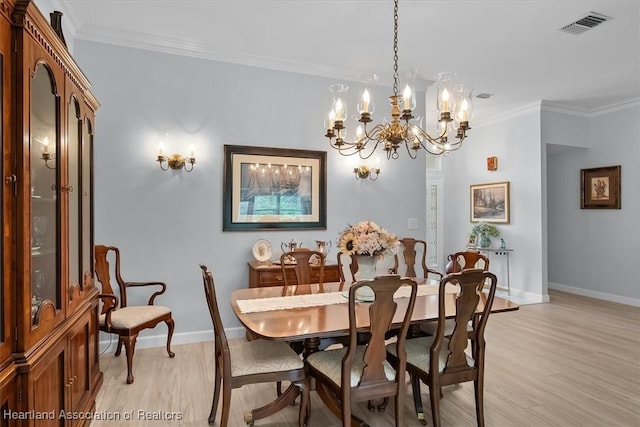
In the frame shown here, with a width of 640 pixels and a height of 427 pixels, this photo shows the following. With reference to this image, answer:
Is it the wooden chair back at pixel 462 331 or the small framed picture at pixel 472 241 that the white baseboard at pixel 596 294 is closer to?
the small framed picture at pixel 472 241

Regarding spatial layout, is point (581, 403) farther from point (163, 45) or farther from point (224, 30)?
point (163, 45)

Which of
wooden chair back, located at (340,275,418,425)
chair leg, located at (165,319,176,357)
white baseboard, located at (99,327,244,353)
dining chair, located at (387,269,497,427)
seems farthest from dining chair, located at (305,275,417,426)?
white baseboard, located at (99,327,244,353)

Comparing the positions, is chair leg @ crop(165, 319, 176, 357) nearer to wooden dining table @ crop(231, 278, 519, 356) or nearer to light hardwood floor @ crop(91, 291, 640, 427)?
light hardwood floor @ crop(91, 291, 640, 427)

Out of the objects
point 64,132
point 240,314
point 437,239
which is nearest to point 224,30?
point 64,132

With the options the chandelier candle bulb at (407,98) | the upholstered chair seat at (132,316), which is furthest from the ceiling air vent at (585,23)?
the upholstered chair seat at (132,316)

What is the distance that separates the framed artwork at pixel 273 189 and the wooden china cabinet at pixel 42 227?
5.78ft

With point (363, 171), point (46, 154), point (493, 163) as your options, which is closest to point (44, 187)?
point (46, 154)

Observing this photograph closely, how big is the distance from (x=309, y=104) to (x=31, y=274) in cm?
346

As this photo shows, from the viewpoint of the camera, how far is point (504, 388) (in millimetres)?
2988

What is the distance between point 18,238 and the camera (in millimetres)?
1465

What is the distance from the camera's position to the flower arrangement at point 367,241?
2543 millimetres

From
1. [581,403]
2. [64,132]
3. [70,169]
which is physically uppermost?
[64,132]

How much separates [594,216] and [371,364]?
5985 millimetres

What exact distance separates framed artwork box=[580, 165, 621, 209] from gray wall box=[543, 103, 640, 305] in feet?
0.28
